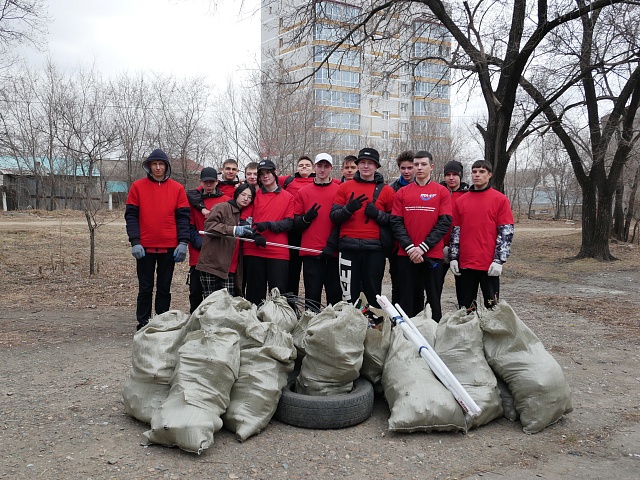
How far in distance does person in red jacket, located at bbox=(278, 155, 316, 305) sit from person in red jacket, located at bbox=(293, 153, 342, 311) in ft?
0.61

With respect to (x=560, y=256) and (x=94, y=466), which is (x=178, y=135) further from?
(x=94, y=466)

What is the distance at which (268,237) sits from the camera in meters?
5.62

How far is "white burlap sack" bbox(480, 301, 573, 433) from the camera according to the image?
12.0 feet

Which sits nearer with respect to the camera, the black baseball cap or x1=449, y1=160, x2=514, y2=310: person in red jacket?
x1=449, y1=160, x2=514, y2=310: person in red jacket

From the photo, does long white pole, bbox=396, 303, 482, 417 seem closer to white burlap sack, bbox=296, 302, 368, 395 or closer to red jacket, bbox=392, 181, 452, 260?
white burlap sack, bbox=296, 302, 368, 395

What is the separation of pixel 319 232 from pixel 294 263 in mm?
610

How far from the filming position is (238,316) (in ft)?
12.7

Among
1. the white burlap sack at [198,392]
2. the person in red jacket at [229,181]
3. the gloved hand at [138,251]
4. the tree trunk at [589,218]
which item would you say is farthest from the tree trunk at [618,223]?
the white burlap sack at [198,392]

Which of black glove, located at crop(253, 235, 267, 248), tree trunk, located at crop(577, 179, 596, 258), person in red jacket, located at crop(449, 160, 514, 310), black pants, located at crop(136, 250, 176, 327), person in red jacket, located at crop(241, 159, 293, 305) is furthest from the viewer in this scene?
tree trunk, located at crop(577, 179, 596, 258)

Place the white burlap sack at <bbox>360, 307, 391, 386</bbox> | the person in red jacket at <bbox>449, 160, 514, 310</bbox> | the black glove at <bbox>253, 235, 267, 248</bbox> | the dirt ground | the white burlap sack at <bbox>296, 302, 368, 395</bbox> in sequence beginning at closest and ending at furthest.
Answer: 1. the dirt ground
2. the white burlap sack at <bbox>296, 302, 368, 395</bbox>
3. the white burlap sack at <bbox>360, 307, 391, 386</bbox>
4. the person in red jacket at <bbox>449, 160, 514, 310</bbox>
5. the black glove at <bbox>253, 235, 267, 248</bbox>

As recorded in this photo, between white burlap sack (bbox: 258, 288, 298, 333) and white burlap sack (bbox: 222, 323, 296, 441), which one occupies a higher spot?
white burlap sack (bbox: 258, 288, 298, 333)

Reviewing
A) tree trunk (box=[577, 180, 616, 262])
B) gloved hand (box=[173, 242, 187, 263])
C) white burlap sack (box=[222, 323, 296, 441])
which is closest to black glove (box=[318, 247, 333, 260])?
gloved hand (box=[173, 242, 187, 263])

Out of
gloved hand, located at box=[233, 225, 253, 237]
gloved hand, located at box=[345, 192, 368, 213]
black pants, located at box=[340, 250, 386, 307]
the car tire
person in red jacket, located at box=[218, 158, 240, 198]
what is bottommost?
the car tire

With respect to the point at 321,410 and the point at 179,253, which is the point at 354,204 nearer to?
the point at 179,253
